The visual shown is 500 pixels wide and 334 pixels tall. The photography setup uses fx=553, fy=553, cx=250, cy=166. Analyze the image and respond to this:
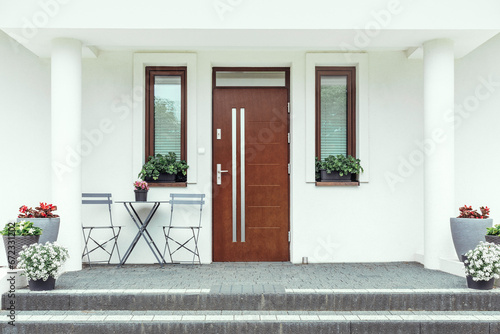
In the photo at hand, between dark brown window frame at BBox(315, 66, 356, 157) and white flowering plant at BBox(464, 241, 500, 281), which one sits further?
dark brown window frame at BBox(315, 66, 356, 157)

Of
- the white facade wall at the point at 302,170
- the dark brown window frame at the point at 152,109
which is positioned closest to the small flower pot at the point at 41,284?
the white facade wall at the point at 302,170

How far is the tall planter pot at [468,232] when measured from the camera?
6320 mm

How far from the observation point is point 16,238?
229 inches

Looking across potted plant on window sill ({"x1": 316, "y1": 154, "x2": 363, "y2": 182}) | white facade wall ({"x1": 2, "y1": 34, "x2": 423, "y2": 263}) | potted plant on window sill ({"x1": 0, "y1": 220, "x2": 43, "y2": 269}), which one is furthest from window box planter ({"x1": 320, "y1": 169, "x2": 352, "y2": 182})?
potted plant on window sill ({"x1": 0, "y1": 220, "x2": 43, "y2": 269})

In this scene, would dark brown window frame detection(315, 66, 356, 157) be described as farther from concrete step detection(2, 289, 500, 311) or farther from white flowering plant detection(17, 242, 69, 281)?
white flowering plant detection(17, 242, 69, 281)

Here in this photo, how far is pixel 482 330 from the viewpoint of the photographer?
4.91m

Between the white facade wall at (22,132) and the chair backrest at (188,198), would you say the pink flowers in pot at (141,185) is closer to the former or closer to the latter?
the chair backrest at (188,198)

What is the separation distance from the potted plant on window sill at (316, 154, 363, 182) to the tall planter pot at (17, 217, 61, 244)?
3493mm

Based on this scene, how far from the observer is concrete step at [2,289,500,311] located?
5.34 m

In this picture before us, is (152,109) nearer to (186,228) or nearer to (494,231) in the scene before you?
(186,228)

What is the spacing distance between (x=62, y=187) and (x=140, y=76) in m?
1.91

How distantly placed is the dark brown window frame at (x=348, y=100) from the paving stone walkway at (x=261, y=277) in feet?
5.46

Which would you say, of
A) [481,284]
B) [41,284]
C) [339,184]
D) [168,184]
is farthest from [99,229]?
[481,284]

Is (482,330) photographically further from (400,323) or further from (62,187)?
(62,187)
